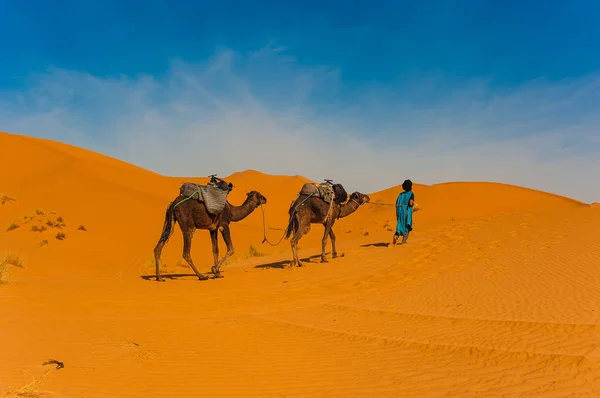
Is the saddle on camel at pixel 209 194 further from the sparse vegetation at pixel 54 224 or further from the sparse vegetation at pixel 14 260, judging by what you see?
the sparse vegetation at pixel 54 224

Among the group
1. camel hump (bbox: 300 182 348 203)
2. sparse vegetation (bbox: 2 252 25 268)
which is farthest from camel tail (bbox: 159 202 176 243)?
sparse vegetation (bbox: 2 252 25 268)

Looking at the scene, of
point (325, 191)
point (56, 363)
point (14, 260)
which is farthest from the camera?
point (14, 260)

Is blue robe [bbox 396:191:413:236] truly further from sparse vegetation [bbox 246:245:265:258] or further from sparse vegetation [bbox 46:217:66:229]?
sparse vegetation [bbox 46:217:66:229]

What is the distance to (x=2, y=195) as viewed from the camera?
1013 inches

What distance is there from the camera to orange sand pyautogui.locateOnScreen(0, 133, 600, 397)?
194 inches

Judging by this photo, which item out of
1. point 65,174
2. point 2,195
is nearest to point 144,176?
point 65,174

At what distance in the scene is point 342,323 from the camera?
763cm

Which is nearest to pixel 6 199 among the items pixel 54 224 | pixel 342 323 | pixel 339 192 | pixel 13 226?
pixel 13 226

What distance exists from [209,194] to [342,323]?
6.72 m

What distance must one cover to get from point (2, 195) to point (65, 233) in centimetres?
780

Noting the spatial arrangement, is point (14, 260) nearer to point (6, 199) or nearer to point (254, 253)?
point (254, 253)

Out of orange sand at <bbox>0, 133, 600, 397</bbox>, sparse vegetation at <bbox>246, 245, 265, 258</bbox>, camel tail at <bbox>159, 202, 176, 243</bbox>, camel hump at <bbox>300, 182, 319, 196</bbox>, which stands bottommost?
orange sand at <bbox>0, 133, 600, 397</bbox>

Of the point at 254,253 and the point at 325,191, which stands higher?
the point at 325,191

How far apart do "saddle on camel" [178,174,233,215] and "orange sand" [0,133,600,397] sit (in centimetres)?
216
